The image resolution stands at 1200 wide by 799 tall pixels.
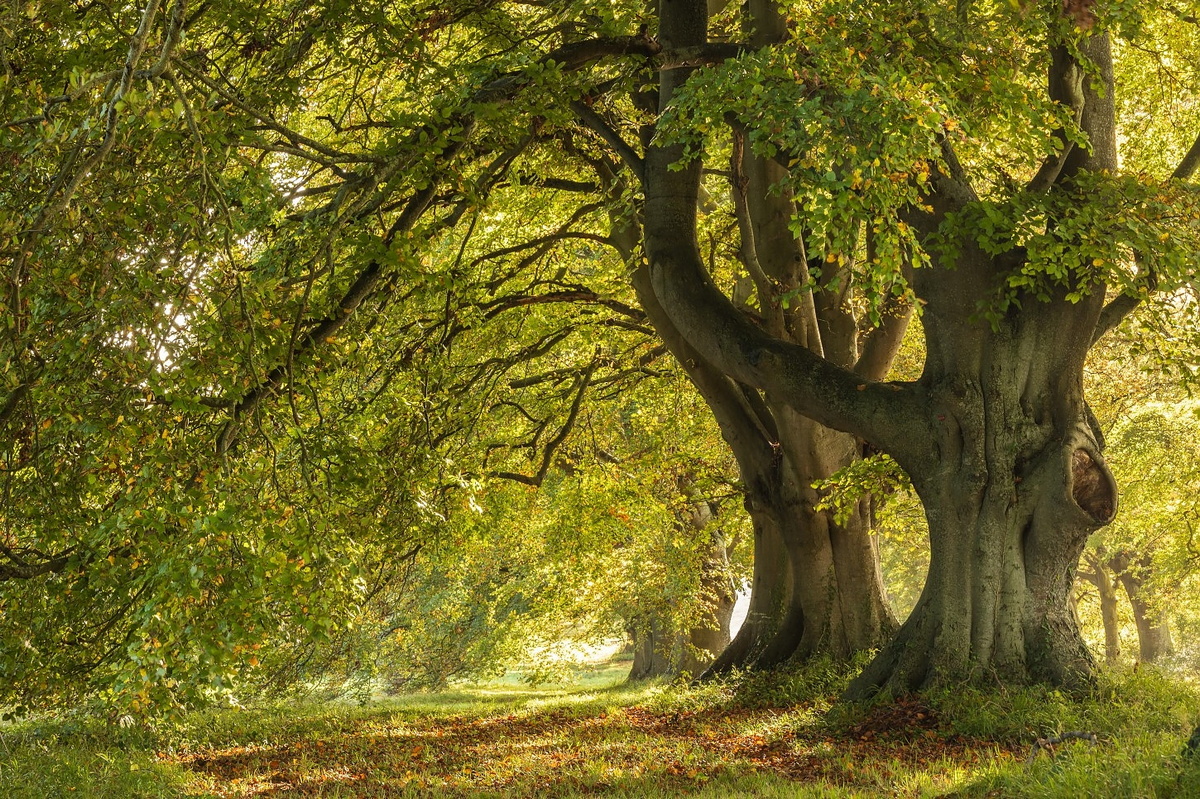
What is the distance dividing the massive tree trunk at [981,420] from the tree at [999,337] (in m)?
0.02

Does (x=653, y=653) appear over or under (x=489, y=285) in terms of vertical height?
under

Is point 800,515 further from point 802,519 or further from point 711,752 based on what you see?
point 711,752

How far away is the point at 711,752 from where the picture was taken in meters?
8.89

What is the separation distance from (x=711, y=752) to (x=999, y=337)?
4845 mm

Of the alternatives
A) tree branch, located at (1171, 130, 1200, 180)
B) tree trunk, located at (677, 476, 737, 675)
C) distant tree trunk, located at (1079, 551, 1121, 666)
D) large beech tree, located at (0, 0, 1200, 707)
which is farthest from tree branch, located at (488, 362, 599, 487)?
distant tree trunk, located at (1079, 551, 1121, 666)

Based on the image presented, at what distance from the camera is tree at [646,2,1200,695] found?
844cm

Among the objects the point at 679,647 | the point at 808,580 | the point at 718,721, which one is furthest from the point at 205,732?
the point at 679,647

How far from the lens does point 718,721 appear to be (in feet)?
36.4

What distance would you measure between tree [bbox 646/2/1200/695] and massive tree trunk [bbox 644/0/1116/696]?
0.06 feet

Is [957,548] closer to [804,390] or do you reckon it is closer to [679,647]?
[804,390]

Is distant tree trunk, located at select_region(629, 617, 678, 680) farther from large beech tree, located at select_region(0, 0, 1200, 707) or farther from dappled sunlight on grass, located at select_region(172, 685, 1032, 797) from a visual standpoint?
large beech tree, located at select_region(0, 0, 1200, 707)

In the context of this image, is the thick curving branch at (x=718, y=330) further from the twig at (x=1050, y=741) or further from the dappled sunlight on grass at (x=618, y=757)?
the twig at (x=1050, y=741)

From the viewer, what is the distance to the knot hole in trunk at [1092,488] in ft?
31.1

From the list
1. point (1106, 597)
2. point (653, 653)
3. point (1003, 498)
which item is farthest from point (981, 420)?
point (1106, 597)
